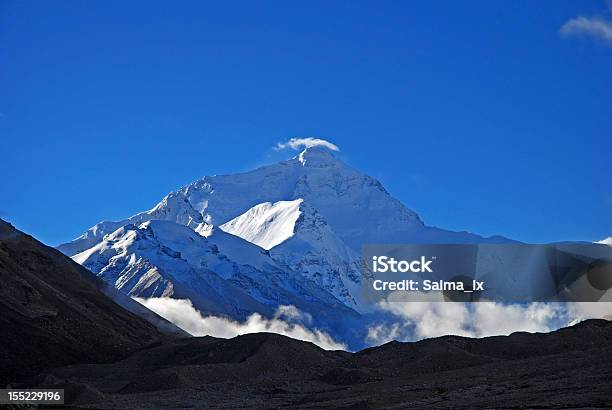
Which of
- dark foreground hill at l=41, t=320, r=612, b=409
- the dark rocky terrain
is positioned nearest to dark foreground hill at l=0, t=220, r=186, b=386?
the dark rocky terrain

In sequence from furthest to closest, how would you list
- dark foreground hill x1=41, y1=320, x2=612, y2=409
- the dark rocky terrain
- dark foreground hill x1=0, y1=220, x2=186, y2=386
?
dark foreground hill x1=0, y1=220, x2=186, y2=386 → the dark rocky terrain → dark foreground hill x1=41, y1=320, x2=612, y2=409

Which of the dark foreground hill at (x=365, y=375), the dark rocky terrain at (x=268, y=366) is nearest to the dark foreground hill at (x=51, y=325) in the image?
the dark rocky terrain at (x=268, y=366)

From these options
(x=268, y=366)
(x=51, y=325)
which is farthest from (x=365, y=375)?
(x=51, y=325)

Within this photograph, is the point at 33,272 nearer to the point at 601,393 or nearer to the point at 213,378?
the point at 213,378

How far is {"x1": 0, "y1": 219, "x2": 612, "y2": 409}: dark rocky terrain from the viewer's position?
9700 centimetres

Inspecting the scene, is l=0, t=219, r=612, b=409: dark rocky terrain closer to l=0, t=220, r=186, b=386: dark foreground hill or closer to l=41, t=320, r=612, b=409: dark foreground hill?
l=41, t=320, r=612, b=409: dark foreground hill

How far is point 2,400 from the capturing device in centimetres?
6812

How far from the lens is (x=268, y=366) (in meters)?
135

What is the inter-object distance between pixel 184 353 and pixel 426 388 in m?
54.8

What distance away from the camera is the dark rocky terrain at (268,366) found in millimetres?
97000

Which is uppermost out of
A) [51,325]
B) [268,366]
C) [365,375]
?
[51,325]

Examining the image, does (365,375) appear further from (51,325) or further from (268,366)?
(51,325)

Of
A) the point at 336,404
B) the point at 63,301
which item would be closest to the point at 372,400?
the point at 336,404

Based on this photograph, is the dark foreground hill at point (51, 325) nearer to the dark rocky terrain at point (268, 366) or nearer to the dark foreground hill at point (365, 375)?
the dark rocky terrain at point (268, 366)
